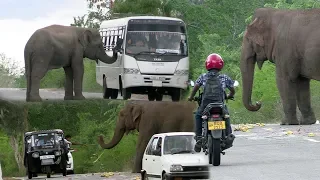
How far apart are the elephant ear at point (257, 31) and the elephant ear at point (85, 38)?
22.1 feet

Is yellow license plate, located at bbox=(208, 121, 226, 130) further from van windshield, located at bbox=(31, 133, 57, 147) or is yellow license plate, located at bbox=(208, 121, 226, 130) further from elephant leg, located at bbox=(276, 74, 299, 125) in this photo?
van windshield, located at bbox=(31, 133, 57, 147)

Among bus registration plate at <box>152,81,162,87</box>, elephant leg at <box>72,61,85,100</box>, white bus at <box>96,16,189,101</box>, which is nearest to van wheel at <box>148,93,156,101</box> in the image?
white bus at <box>96,16,189,101</box>

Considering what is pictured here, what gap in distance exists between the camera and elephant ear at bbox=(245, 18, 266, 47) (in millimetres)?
20777

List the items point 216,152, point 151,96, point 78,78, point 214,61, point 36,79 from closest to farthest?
point 214,61, point 216,152, point 151,96, point 36,79, point 78,78

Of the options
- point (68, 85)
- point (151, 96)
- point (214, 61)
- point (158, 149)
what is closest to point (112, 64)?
point (68, 85)

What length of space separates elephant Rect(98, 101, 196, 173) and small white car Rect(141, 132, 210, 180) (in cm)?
789

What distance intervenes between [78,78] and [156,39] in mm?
3539

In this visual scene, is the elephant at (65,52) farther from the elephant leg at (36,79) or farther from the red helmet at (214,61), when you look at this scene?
the red helmet at (214,61)

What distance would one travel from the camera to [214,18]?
45250 mm

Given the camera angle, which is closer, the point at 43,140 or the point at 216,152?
the point at 216,152

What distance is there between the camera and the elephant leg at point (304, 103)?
806 inches

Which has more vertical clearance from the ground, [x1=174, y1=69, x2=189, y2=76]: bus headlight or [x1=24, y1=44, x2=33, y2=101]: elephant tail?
[x1=24, y1=44, x2=33, y2=101]: elephant tail

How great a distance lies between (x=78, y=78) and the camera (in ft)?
81.6

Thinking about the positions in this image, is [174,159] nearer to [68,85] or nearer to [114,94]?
[114,94]
